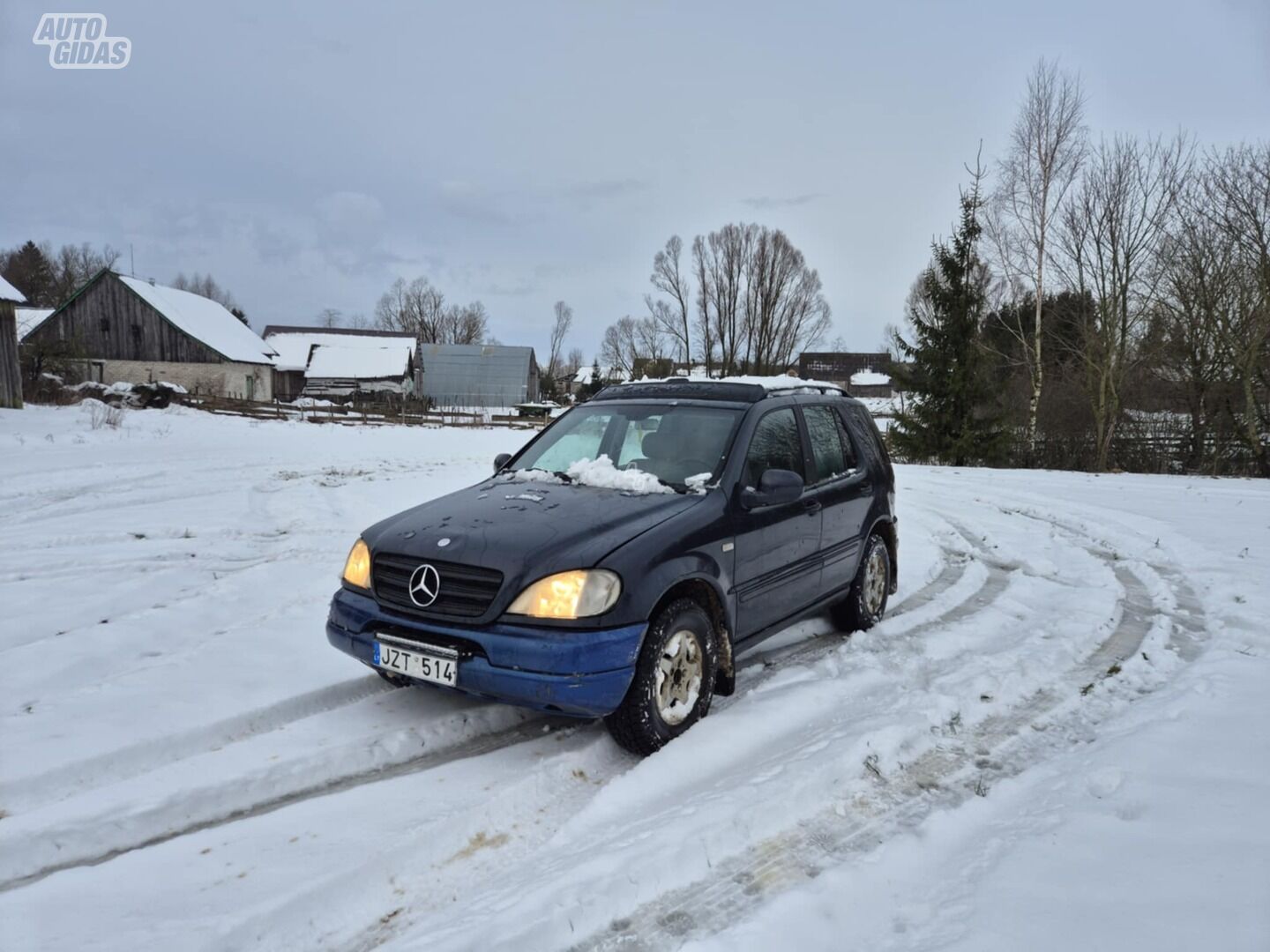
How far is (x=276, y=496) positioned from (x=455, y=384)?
54943mm

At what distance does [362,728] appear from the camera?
150 inches

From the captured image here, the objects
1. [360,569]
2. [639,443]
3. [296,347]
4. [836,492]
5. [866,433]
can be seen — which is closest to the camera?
[360,569]

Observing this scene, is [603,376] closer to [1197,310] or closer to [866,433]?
[1197,310]

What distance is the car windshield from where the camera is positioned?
14.5ft

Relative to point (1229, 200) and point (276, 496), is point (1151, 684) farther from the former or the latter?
point (1229, 200)

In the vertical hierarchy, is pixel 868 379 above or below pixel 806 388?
above

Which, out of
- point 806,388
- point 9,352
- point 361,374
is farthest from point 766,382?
point 361,374

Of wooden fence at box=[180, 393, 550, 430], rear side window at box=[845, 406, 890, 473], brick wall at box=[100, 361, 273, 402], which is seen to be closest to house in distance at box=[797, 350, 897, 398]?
wooden fence at box=[180, 393, 550, 430]

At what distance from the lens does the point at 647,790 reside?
3.28 meters

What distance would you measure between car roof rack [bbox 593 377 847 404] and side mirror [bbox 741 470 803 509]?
2.41 ft

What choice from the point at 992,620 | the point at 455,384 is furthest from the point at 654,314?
the point at 992,620

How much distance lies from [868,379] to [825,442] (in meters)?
96.7

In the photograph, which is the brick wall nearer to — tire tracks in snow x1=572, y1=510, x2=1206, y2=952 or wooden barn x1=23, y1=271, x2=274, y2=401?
wooden barn x1=23, y1=271, x2=274, y2=401

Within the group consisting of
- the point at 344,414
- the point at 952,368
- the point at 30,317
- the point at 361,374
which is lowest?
the point at 344,414
